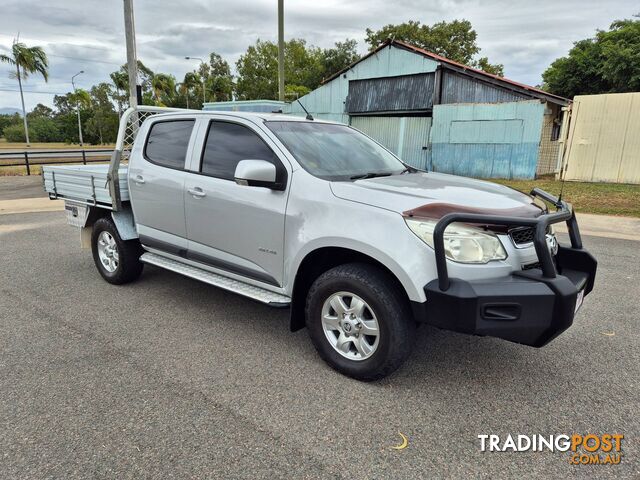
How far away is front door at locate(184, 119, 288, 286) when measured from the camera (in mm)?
3398

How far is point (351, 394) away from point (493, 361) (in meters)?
1.19

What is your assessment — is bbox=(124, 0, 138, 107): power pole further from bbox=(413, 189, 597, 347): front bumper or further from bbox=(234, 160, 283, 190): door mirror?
bbox=(413, 189, 597, 347): front bumper

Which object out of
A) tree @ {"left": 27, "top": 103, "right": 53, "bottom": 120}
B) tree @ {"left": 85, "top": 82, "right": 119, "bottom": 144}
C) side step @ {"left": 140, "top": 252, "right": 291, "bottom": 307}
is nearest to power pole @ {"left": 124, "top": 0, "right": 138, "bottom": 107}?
side step @ {"left": 140, "top": 252, "right": 291, "bottom": 307}

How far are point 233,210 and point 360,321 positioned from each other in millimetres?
1386

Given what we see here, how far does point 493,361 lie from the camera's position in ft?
11.0

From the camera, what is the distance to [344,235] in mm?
2932

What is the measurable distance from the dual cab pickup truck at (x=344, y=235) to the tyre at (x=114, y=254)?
77mm

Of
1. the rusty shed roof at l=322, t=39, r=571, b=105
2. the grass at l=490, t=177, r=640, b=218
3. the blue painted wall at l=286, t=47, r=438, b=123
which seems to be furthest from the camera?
the blue painted wall at l=286, t=47, r=438, b=123

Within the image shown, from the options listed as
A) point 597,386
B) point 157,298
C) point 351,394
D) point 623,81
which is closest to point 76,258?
point 157,298

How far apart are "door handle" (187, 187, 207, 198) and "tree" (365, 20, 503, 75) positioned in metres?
42.7

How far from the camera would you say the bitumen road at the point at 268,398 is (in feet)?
7.53

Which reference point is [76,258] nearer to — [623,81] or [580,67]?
[623,81]

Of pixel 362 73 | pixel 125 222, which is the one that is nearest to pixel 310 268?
pixel 125 222

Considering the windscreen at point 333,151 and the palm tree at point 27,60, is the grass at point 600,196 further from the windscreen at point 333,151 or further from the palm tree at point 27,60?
the palm tree at point 27,60
